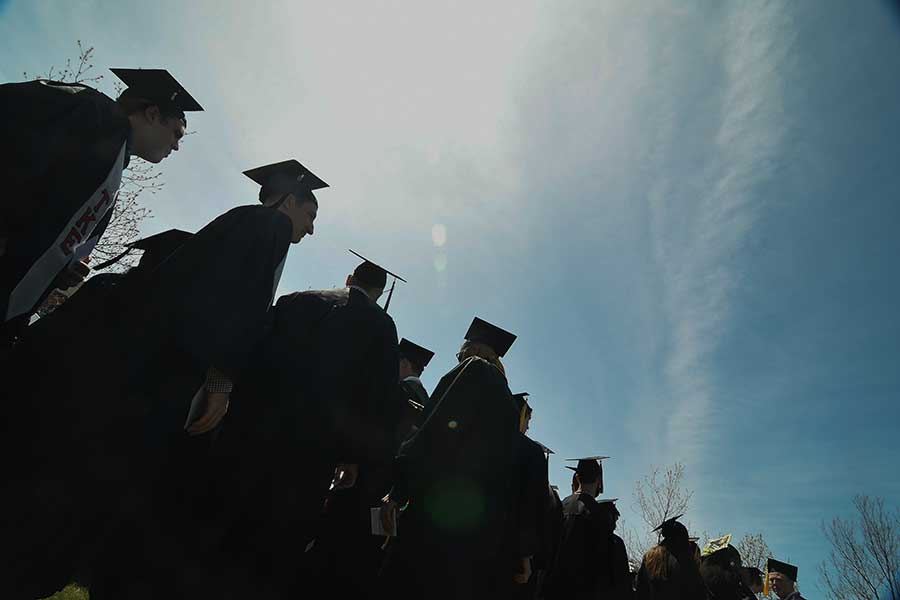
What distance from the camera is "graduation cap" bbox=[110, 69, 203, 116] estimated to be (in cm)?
243

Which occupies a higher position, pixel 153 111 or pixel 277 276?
pixel 153 111

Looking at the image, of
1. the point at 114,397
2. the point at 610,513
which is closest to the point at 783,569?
the point at 610,513

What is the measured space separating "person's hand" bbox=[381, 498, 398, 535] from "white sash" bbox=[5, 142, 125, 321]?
2048 mm

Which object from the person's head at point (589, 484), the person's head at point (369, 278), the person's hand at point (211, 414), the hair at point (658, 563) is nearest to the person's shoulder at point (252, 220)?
the person's hand at point (211, 414)

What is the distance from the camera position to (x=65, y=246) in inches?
78.7

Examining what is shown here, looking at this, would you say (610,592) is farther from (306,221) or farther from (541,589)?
(306,221)

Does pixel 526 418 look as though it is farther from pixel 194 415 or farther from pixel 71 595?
pixel 71 595

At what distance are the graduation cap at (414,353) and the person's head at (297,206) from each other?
276 centimetres

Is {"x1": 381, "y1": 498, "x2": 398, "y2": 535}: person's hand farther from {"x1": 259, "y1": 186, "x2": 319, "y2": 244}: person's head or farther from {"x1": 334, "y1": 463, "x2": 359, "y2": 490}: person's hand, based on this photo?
{"x1": 259, "y1": 186, "x2": 319, "y2": 244}: person's head

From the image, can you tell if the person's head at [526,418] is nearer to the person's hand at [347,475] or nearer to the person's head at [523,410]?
the person's head at [523,410]

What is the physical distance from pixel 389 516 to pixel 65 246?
2.20 meters

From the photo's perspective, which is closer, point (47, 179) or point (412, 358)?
point (47, 179)

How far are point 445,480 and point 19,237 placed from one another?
2.63 metres

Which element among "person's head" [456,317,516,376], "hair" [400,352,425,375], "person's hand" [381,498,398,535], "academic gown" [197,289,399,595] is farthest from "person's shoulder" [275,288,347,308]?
"hair" [400,352,425,375]
